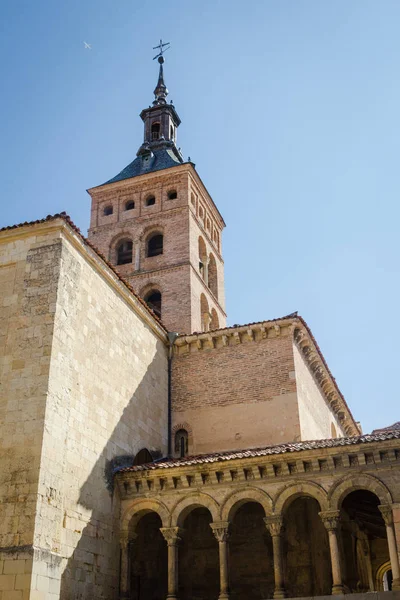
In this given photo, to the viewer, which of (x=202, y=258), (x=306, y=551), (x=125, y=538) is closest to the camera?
(x=125, y=538)

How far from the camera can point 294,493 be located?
1443cm

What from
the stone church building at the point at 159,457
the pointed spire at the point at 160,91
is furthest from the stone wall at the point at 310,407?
the pointed spire at the point at 160,91

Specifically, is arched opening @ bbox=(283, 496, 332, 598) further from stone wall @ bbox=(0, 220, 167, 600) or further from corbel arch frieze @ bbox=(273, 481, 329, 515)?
stone wall @ bbox=(0, 220, 167, 600)

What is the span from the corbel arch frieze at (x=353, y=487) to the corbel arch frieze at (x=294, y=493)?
248 mm

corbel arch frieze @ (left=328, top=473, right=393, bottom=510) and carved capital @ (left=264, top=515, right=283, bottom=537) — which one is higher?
corbel arch frieze @ (left=328, top=473, right=393, bottom=510)

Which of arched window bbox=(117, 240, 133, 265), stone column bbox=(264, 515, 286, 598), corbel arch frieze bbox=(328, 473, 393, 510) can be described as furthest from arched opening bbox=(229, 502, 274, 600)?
arched window bbox=(117, 240, 133, 265)

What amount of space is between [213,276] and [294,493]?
16.8m

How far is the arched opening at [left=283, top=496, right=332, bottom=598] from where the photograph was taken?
1540 centimetres

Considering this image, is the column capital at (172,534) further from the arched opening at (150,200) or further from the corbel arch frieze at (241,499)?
the arched opening at (150,200)

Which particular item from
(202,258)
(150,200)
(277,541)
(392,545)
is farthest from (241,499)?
(150,200)

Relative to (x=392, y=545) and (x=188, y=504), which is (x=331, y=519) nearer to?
(x=392, y=545)

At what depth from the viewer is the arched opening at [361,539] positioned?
52.9ft

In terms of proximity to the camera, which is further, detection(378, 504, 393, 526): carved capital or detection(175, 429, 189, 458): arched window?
detection(175, 429, 189, 458): arched window

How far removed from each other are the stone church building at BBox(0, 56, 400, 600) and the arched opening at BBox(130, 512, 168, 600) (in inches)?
1.3
